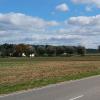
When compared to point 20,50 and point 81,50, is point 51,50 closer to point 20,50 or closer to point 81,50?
point 81,50

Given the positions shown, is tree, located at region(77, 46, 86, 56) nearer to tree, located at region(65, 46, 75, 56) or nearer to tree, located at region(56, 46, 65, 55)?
tree, located at region(65, 46, 75, 56)

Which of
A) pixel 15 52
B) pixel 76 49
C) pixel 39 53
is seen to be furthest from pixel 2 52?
pixel 76 49

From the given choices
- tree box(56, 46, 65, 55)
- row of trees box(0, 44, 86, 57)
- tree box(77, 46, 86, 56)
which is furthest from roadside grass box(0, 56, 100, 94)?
tree box(56, 46, 65, 55)

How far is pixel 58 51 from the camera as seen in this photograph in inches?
7766

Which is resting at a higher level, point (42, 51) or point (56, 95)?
point (42, 51)

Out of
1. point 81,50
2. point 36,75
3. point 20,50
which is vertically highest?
point 20,50

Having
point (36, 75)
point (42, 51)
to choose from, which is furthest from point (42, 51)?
point (36, 75)

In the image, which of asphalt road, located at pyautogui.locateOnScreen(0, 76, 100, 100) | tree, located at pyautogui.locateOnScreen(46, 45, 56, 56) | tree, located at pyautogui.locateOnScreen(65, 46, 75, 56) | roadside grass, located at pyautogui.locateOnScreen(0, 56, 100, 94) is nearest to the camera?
asphalt road, located at pyautogui.locateOnScreen(0, 76, 100, 100)

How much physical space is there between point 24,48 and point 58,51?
1820 centimetres

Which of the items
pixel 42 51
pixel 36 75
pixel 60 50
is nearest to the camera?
pixel 36 75

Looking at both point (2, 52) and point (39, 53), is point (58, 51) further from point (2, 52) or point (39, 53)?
point (2, 52)

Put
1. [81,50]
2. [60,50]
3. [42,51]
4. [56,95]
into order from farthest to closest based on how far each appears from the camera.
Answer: [60,50]
[42,51]
[81,50]
[56,95]

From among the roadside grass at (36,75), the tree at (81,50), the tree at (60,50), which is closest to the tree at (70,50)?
the tree at (60,50)

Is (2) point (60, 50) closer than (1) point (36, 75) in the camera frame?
No
